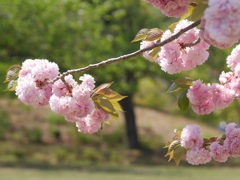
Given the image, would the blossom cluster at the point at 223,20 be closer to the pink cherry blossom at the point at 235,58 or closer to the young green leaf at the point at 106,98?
the young green leaf at the point at 106,98

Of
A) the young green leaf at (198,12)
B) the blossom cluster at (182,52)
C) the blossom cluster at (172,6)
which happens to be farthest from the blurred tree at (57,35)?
the young green leaf at (198,12)

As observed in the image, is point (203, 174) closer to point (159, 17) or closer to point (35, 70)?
point (159, 17)

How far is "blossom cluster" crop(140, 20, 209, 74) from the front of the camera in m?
1.63

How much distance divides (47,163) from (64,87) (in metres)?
12.7

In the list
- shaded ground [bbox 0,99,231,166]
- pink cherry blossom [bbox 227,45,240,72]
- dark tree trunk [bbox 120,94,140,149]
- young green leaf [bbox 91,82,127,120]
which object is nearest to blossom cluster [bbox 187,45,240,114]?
pink cherry blossom [bbox 227,45,240,72]

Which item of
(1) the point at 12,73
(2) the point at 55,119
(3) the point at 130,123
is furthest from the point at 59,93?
(2) the point at 55,119

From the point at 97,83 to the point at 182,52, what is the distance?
12975mm

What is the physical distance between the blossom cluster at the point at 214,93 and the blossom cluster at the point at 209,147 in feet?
0.30

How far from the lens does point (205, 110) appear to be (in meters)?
1.66

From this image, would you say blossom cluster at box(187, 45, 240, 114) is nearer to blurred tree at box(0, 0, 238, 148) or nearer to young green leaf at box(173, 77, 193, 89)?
young green leaf at box(173, 77, 193, 89)

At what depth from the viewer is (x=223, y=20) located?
1.00 m

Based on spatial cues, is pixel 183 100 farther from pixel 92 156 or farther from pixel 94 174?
pixel 92 156

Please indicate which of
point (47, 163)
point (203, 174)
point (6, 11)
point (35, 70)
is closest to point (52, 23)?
point (6, 11)

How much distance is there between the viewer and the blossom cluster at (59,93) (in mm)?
1464
